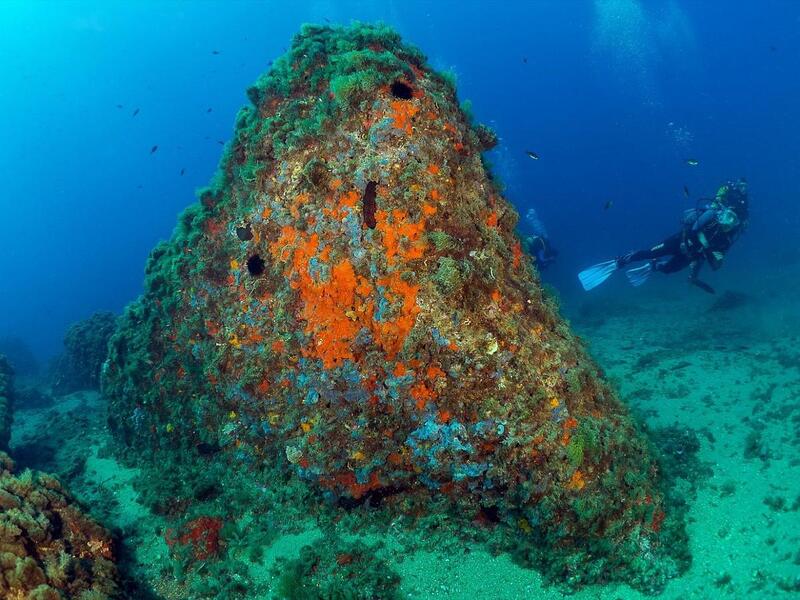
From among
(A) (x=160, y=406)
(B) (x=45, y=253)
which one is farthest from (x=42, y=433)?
(B) (x=45, y=253)

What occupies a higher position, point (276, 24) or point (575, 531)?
point (276, 24)

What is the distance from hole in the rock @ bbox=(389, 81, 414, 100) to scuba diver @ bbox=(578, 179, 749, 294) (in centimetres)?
741

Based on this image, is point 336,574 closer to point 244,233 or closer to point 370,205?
point 370,205

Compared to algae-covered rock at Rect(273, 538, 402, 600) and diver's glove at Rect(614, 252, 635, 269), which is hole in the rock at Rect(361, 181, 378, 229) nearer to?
algae-covered rock at Rect(273, 538, 402, 600)

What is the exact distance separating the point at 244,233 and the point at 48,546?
11.6ft

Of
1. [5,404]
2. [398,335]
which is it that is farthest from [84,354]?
[398,335]

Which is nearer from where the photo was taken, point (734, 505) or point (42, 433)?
point (734, 505)

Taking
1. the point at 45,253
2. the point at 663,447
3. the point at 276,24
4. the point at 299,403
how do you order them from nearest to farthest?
the point at 299,403, the point at 663,447, the point at 45,253, the point at 276,24

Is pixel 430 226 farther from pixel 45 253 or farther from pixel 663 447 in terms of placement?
pixel 45 253

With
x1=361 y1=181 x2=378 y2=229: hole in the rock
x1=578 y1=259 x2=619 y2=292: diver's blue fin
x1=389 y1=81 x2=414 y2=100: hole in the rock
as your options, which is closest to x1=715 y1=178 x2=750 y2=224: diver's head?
x1=578 y1=259 x2=619 y2=292: diver's blue fin

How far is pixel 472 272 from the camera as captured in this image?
4445mm

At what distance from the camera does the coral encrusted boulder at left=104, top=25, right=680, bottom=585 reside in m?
4.30

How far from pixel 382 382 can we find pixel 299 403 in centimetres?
100

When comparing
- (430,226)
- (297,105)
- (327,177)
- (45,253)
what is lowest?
(430,226)
